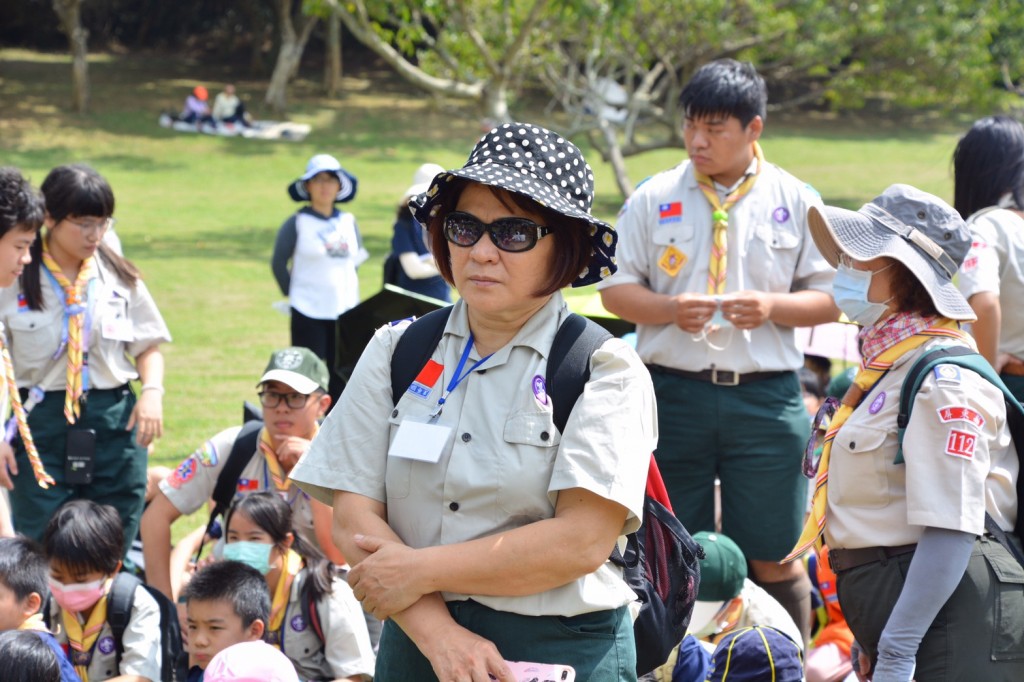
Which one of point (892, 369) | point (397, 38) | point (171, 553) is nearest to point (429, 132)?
point (397, 38)

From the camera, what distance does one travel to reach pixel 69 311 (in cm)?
487

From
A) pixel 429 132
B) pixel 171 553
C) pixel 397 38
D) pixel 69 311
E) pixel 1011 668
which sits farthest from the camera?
pixel 429 132

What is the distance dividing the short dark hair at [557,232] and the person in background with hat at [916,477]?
2.98 feet

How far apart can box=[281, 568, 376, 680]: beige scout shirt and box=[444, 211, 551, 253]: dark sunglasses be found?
2241 mm

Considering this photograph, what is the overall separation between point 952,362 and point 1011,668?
746 millimetres

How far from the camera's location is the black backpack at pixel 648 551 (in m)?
2.57

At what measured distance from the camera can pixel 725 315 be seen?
4395 millimetres

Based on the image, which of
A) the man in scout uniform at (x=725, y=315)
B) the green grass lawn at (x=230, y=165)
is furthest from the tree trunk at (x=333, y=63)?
the man in scout uniform at (x=725, y=315)

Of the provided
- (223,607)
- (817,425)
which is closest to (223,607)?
(223,607)

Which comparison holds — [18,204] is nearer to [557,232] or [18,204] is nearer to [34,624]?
[34,624]

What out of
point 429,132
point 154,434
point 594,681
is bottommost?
point 429,132

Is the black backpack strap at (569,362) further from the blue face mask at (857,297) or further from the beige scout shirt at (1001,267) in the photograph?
the beige scout shirt at (1001,267)

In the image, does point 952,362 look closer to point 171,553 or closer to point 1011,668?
point 1011,668

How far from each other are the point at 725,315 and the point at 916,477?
5.15 feet
